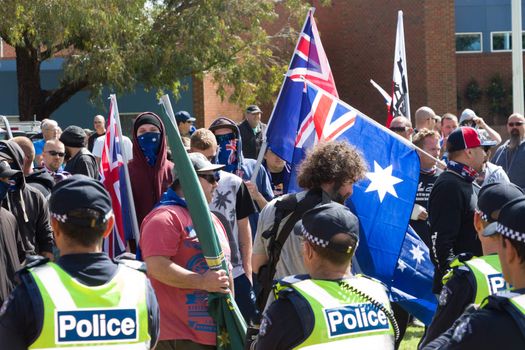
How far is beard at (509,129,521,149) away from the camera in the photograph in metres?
11.2

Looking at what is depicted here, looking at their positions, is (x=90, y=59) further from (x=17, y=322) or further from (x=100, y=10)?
(x=17, y=322)

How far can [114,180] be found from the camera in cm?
746

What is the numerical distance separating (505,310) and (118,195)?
15.2 ft

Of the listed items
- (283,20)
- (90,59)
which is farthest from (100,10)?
(283,20)

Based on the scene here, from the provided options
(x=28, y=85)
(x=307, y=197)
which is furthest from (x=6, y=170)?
(x=28, y=85)

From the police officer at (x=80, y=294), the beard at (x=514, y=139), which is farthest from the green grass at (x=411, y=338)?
the police officer at (x=80, y=294)

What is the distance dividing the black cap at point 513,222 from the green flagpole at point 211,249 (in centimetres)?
196

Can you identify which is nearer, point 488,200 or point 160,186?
point 488,200

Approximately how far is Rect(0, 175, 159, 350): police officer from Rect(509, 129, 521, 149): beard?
8.50m

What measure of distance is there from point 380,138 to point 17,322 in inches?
135

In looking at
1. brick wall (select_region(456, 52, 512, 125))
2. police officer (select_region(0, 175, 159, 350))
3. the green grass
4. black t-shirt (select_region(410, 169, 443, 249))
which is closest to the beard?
the green grass

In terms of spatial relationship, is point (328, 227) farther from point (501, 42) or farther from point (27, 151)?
point (501, 42)

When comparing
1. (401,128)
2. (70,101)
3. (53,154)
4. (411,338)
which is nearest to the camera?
(411,338)

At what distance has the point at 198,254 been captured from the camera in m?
4.95
